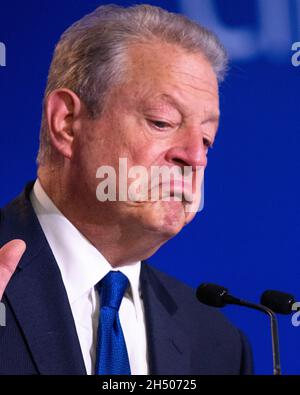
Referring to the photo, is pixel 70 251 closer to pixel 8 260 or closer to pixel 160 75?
pixel 8 260

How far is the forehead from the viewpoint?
1.67 meters

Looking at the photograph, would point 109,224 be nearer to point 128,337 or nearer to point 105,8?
point 128,337

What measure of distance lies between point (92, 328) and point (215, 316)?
35cm

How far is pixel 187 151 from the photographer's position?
1.68 m

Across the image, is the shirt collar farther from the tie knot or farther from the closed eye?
the closed eye

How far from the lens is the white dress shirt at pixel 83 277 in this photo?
1.65 m

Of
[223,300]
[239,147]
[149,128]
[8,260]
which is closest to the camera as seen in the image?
[8,260]

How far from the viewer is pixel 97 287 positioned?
1.70 meters

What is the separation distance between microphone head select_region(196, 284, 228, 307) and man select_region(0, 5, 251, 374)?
18 cm

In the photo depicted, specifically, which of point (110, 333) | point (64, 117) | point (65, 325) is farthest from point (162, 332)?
point (64, 117)

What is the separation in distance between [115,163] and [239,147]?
0.34m

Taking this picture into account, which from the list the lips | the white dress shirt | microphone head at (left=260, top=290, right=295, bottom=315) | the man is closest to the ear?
the man
